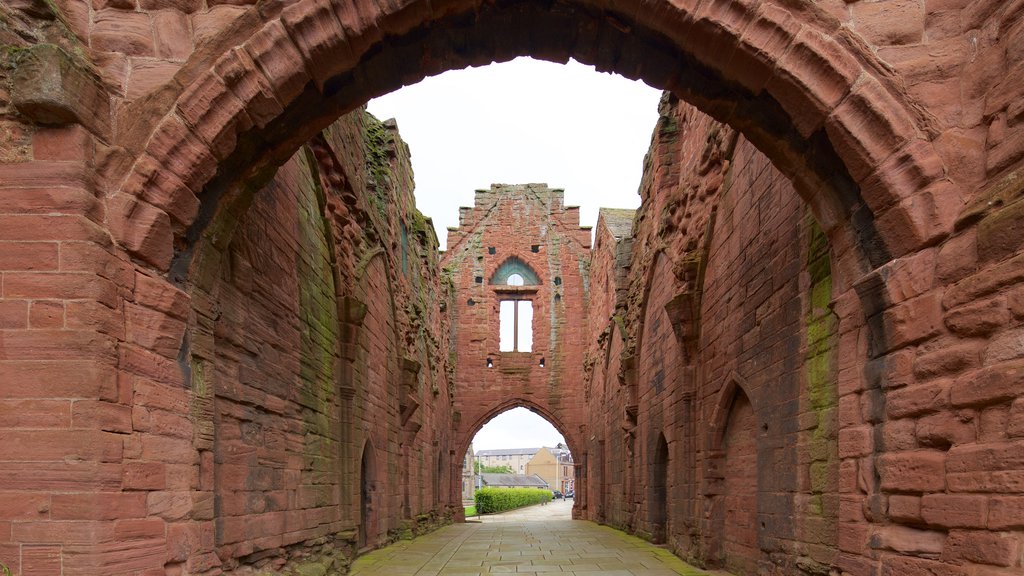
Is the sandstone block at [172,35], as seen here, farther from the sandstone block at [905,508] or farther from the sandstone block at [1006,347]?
the sandstone block at [905,508]

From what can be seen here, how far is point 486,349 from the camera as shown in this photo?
24.4 metres

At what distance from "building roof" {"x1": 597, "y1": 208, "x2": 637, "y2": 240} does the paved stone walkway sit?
8119 millimetres

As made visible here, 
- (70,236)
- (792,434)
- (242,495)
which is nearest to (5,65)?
(70,236)

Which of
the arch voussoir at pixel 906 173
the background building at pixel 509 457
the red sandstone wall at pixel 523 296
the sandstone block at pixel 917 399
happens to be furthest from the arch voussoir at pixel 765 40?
the background building at pixel 509 457

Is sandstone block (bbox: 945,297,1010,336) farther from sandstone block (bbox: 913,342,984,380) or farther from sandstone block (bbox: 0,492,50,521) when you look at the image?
sandstone block (bbox: 0,492,50,521)

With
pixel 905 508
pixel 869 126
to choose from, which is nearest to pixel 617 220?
pixel 869 126

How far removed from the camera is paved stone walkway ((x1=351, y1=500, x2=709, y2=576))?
8250mm

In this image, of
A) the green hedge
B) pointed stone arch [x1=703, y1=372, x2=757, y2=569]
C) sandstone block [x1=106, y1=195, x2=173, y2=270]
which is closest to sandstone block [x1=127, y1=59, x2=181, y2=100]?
sandstone block [x1=106, y1=195, x2=173, y2=270]

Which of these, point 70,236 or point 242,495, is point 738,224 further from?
point 70,236

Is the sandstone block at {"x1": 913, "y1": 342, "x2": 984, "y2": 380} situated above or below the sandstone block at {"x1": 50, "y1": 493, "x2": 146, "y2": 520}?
above

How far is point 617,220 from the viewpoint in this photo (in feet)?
64.7

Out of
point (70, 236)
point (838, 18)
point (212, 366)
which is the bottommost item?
point (212, 366)

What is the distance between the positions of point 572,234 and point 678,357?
16269 millimetres

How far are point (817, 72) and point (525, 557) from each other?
27.3 ft
